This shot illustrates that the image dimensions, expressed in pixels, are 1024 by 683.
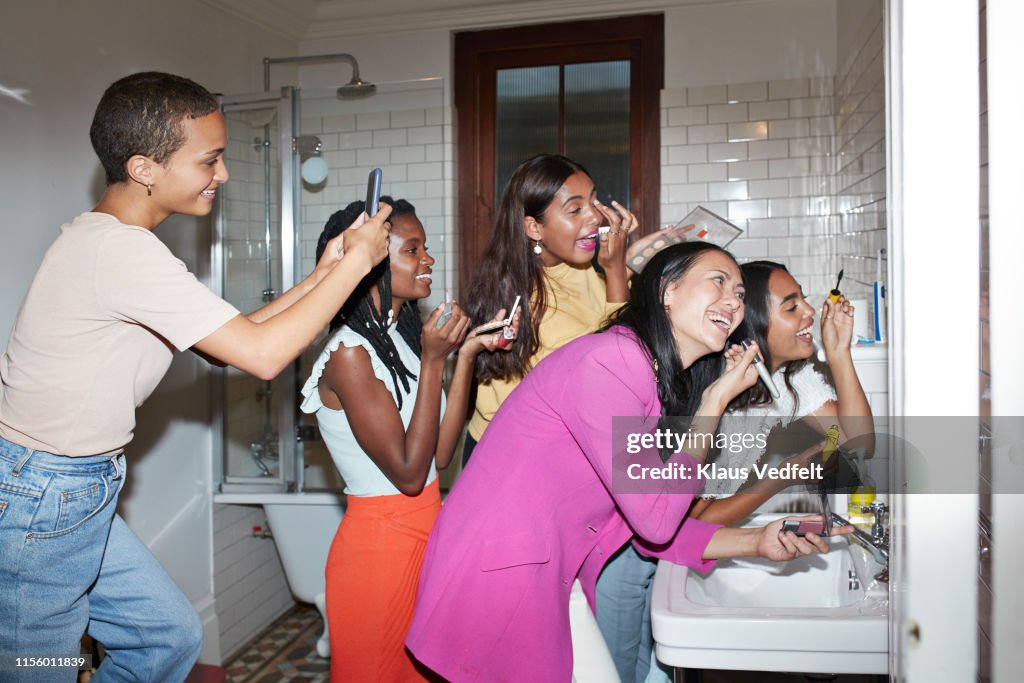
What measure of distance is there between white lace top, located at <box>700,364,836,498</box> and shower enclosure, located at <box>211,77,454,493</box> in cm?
121

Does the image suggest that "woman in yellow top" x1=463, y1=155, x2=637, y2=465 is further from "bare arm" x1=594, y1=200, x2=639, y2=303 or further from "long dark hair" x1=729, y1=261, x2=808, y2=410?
"long dark hair" x1=729, y1=261, x2=808, y2=410

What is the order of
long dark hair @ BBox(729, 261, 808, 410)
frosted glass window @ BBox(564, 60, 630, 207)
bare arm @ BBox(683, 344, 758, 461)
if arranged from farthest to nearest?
frosted glass window @ BBox(564, 60, 630, 207), long dark hair @ BBox(729, 261, 808, 410), bare arm @ BBox(683, 344, 758, 461)

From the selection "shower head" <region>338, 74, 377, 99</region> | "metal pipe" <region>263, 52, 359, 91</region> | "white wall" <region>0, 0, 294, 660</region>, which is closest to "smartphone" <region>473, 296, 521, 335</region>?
"white wall" <region>0, 0, 294, 660</region>

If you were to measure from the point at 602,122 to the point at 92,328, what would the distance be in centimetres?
232

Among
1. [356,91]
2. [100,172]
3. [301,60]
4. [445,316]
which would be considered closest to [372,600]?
[445,316]

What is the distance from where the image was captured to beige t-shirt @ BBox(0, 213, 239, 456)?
1.23 m

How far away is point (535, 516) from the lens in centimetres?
129

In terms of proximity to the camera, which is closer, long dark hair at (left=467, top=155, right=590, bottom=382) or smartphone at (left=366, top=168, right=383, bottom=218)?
smartphone at (left=366, top=168, right=383, bottom=218)

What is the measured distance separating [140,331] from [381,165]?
1.49 meters

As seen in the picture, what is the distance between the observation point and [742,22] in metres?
3.02

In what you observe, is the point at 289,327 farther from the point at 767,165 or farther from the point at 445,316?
the point at 767,165

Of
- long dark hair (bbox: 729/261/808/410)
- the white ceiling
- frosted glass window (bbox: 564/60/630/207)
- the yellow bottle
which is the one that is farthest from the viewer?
frosted glass window (bbox: 564/60/630/207)

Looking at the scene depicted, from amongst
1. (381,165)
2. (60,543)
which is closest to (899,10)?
(60,543)

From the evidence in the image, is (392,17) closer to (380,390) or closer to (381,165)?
(381,165)
